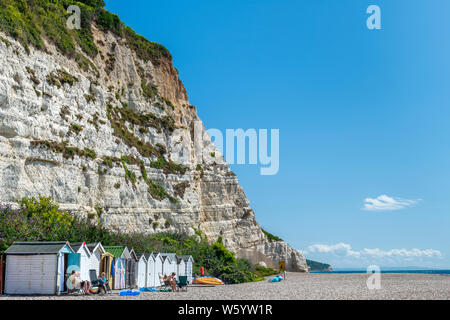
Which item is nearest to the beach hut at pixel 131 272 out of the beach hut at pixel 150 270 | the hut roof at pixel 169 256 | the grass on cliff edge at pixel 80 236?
the beach hut at pixel 150 270

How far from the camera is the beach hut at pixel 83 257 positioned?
2485 centimetres

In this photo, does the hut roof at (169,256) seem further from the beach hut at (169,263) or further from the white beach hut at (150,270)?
the white beach hut at (150,270)

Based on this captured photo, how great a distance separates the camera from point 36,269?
2361cm

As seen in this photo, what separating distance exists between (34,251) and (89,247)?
3526 millimetres

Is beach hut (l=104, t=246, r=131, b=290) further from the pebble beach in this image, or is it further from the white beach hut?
the white beach hut

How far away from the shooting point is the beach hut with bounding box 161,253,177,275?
3509cm

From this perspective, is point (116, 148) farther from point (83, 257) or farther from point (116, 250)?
point (83, 257)

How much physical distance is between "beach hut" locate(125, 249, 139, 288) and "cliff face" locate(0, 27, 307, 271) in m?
9.45

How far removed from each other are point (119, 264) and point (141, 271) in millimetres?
2875

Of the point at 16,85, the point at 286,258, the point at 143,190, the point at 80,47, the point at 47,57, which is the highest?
the point at 80,47

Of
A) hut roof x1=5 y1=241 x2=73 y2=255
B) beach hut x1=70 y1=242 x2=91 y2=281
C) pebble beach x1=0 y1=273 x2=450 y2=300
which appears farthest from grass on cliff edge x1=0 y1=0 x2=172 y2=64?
pebble beach x1=0 y1=273 x2=450 y2=300

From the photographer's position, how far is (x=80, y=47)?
49.2 m
